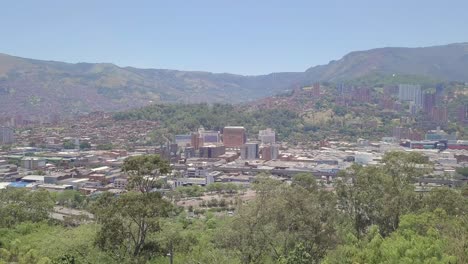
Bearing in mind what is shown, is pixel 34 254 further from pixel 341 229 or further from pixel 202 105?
pixel 202 105

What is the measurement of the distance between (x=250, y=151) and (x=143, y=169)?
122 ft

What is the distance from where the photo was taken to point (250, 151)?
46344 millimetres

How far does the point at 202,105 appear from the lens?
68.6m

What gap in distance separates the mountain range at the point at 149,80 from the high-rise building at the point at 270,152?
6827 cm

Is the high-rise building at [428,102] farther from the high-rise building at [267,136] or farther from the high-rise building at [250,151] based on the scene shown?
the high-rise building at [250,151]

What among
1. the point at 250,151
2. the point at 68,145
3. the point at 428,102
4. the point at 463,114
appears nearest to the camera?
the point at 250,151

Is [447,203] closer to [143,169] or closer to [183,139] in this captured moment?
[143,169]

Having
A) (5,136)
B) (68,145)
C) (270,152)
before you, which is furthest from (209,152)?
(5,136)

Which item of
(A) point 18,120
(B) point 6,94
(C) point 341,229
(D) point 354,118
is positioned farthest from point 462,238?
(B) point 6,94

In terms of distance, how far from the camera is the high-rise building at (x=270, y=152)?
44.7 m

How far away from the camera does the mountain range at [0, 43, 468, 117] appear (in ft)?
376

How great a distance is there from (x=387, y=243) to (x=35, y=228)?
34.1 feet

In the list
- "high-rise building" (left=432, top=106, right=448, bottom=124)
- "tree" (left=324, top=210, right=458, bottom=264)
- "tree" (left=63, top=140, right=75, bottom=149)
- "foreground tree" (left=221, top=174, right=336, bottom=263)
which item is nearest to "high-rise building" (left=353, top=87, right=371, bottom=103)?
"high-rise building" (left=432, top=106, right=448, bottom=124)

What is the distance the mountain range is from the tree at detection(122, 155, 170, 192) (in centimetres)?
9409
